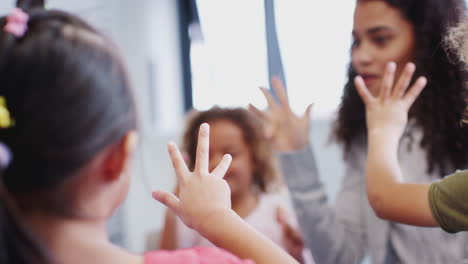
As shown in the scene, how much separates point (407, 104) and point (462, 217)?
0.18 m

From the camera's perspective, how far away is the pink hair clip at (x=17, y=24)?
449 mm

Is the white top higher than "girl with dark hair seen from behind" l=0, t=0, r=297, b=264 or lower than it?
lower

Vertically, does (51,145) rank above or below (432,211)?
above

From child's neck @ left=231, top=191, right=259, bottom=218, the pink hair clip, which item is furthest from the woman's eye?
the pink hair clip

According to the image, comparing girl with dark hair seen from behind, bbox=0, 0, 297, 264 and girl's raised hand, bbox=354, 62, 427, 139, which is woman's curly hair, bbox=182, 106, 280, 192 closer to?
girl's raised hand, bbox=354, 62, 427, 139

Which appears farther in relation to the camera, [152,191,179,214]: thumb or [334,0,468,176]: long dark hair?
[334,0,468,176]: long dark hair

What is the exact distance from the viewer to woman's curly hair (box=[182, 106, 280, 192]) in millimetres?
1285

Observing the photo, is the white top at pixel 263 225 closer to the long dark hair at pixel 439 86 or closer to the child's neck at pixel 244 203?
the child's neck at pixel 244 203

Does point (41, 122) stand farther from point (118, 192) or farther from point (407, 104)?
point (407, 104)

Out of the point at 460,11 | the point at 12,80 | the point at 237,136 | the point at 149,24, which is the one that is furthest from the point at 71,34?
the point at 149,24

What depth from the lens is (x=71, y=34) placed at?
462 millimetres

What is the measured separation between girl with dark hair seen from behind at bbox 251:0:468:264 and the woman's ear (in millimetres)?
422

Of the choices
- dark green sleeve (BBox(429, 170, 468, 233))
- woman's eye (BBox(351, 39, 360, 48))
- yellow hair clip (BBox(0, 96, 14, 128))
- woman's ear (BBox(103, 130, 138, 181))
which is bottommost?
dark green sleeve (BBox(429, 170, 468, 233))

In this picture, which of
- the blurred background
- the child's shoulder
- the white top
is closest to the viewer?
the child's shoulder
